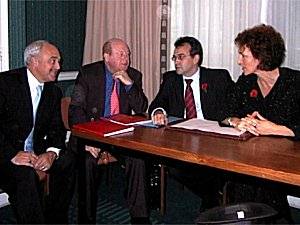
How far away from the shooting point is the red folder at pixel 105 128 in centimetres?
294

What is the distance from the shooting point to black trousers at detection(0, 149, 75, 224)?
3035mm

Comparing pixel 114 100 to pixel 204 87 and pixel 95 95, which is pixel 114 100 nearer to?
pixel 95 95

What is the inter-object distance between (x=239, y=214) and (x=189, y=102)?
1.47 m

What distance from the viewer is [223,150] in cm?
251

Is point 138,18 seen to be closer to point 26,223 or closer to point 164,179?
point 164,179

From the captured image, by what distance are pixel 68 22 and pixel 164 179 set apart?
185cm

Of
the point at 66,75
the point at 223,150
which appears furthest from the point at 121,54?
the point at 223,150

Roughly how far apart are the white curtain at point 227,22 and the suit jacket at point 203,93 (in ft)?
2.08

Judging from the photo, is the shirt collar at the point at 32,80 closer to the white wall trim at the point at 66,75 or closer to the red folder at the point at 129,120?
the red folder at the point at 129,120

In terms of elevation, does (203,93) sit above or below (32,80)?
below

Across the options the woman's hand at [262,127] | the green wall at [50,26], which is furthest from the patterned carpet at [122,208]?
the green wall at [50,26]

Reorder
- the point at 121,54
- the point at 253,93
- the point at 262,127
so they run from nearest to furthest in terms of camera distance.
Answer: the point at 262,127
the point at 253,93
the point at 121,54

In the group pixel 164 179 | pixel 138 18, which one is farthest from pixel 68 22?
pixel 164 179

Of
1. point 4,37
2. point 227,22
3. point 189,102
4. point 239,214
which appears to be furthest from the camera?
point 227,22
